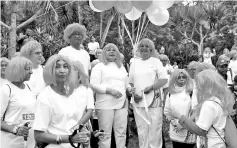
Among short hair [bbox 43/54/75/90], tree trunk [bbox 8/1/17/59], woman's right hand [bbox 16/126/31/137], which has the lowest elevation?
woman's right hand [bbox 16/126/31/137]

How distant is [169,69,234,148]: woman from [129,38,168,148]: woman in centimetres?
235

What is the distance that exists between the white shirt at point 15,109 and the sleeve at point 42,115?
0.81m

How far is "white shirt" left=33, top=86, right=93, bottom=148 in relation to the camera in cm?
270

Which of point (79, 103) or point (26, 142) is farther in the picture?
point (26, 142)

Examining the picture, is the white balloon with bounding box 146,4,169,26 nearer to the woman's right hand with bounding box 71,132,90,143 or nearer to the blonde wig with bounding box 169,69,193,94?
the blonde wig with bounding box 169,69,193,94

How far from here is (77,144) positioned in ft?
9.20

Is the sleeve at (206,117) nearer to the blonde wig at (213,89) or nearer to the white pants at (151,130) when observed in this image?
the blonde wig at (213,89)

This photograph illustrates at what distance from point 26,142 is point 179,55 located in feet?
51.0

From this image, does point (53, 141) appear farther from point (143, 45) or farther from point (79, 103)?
point (143, 45)

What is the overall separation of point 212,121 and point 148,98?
8.23 ft

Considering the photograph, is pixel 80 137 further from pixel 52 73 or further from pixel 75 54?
pixel 75 54

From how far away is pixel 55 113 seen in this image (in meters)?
2.74

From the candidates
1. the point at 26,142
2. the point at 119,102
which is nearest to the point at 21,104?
the point at 26,142

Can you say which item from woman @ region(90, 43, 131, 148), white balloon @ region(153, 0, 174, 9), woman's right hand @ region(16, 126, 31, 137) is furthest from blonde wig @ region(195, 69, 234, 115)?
white balloon @ region(153, 0, 174, 9)
